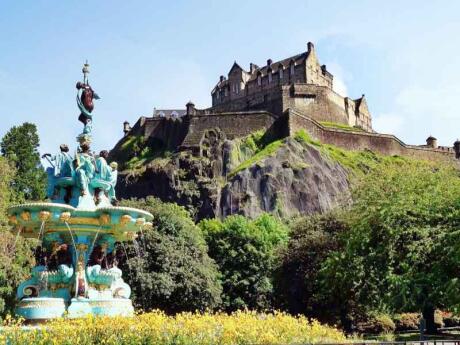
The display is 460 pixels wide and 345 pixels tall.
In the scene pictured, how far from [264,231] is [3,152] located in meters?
24.2

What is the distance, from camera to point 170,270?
34469 millimetres

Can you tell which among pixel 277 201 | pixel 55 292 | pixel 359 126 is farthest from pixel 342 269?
pixel 359 126

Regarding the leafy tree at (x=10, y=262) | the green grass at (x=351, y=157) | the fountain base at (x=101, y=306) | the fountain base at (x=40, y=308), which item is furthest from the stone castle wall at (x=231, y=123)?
the fountain base at (x=40, y=308)

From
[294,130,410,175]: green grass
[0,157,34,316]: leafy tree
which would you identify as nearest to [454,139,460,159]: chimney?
[294,130,410,175]: green grass

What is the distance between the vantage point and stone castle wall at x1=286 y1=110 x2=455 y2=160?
7175 centimetres

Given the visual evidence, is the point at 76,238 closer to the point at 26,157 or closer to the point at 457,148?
the point at 26,157

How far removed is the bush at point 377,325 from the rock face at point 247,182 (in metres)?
30.0

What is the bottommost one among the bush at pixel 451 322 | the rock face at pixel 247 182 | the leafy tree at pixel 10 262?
the bush at pixel 451 322

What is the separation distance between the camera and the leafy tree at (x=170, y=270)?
33188 mm

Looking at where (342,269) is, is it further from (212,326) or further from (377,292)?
(212,326)

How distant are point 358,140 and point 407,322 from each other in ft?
153

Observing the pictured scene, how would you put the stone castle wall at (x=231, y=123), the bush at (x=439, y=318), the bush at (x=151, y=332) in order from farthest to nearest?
the stone castle wall at (x=231, y=123) < the bush at (x=439, y=318) < the bush at (x=151, y=332)

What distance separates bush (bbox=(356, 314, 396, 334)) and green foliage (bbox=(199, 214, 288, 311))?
9.12 meters

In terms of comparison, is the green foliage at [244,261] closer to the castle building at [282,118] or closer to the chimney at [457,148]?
the castle building at [282,118]
